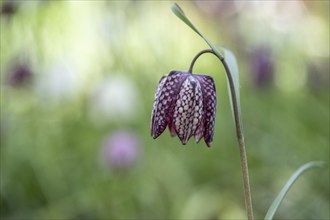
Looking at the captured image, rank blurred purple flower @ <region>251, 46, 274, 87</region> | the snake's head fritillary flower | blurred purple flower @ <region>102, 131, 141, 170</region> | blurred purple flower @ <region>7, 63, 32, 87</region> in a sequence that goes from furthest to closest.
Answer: blurred purple flower @ <region>251, 46, 274, 87</region>, blurred purple flower @ <region>7, 63, 32, 87</region>, blurred purple flower @ <region>102, 131, 141, 170</region>, the snake's head fritillary flower

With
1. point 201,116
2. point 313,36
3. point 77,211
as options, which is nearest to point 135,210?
point 77,211

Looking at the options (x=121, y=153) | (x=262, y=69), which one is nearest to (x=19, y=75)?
(x=121, y=153)

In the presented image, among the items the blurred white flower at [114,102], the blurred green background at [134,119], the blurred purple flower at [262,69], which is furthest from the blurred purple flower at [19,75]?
the blurred purple flower at [262,69]

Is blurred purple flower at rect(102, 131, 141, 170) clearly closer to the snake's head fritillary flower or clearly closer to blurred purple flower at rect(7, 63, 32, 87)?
blurred purple flower at rect(7, 63, 32, 87)

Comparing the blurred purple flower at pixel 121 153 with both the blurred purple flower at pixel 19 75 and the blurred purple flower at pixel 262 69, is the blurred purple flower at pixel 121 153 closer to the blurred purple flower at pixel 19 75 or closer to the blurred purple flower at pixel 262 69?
the blurred purple flower at pixel 19 75

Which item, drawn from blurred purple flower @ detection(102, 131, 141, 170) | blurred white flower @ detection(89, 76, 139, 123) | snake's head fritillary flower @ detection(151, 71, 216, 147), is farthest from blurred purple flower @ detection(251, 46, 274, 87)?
snake's head fritillary flower @ detection(151, 71, 216, 147)
